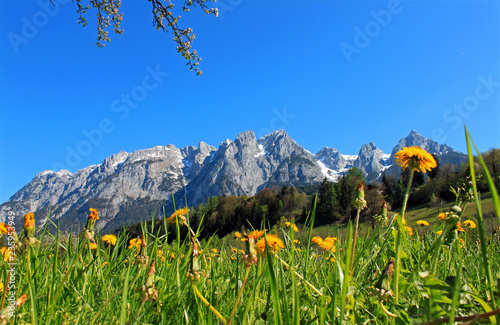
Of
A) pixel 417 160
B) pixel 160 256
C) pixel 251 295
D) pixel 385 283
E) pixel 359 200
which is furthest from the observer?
pixel 160 256

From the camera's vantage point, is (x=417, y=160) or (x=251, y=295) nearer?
(x=251, y=295)

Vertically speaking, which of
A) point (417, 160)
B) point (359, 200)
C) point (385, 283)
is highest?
point (417, 160)

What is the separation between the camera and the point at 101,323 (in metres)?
1.14

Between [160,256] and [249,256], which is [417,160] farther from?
[160,256]

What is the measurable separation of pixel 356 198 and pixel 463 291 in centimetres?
62

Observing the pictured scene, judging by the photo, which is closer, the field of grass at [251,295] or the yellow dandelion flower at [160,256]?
the field of grass at [251,295]

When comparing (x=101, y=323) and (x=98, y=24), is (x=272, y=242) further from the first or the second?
(x=98, y=24)

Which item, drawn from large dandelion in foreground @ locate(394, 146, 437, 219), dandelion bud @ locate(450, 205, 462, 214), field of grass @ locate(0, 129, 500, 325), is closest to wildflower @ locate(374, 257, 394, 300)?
field of grass @ locate(0, 129, 500, 325)

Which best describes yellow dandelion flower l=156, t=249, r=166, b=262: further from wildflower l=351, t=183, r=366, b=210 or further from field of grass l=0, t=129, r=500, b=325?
wildflower l=351, t=183, r=366, b=210

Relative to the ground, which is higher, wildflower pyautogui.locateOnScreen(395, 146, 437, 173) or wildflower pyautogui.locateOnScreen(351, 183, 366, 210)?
wildflower pyautogui.locateOnScreen(395, 146, 437, 173)

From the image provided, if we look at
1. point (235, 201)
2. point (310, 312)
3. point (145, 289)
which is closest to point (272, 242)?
point (310, 312)

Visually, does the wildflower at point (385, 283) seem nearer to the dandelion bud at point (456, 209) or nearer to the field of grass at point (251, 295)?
the field of grass at point (251, 295)

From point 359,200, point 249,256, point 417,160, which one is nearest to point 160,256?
point 359,200

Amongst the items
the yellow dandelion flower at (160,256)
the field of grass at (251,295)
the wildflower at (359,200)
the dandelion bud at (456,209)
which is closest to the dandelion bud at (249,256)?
the field of grass at (251,295)
